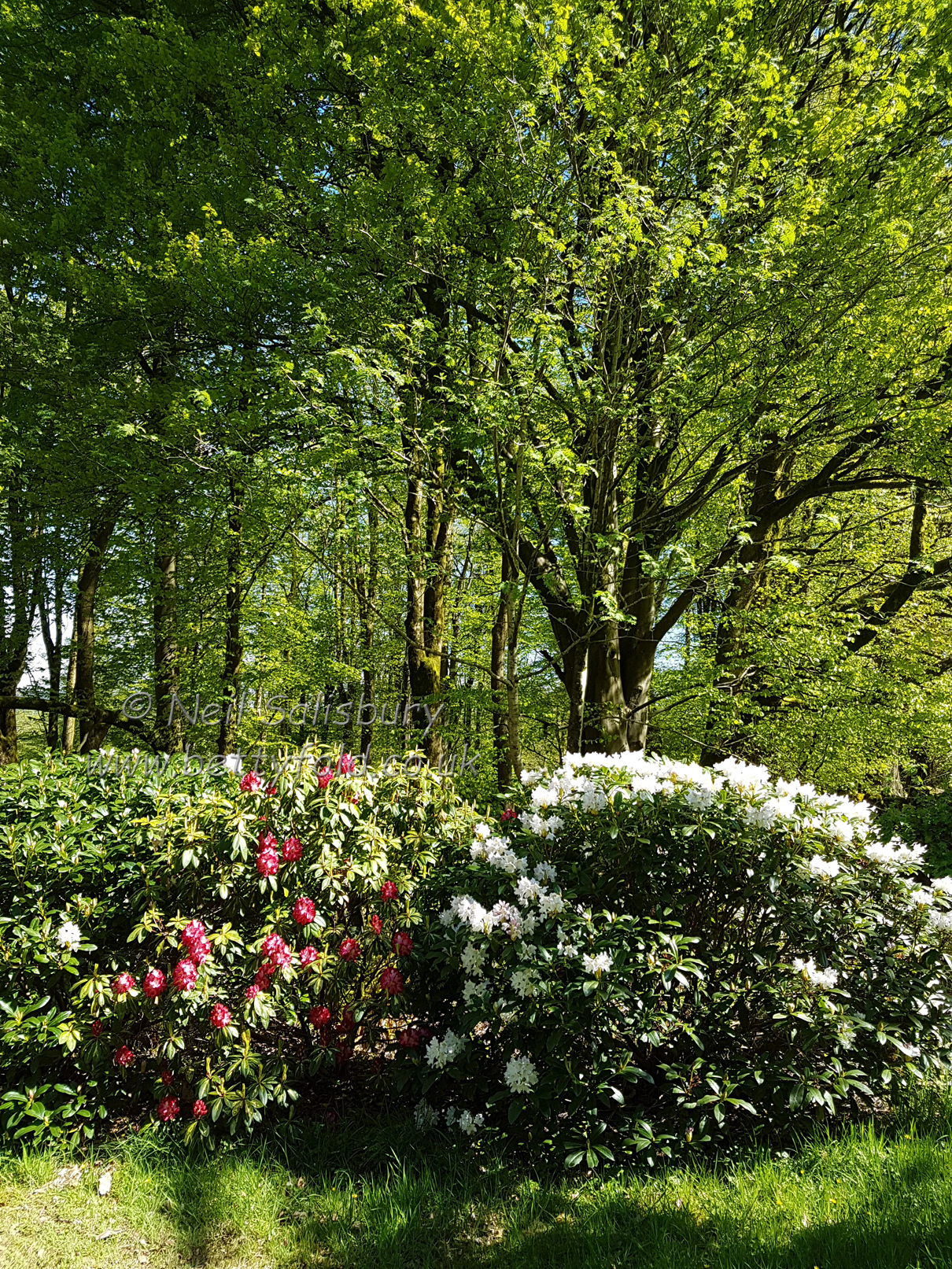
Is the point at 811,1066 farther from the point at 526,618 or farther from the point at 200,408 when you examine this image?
the point at 526,618

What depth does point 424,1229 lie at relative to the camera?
2.50 m

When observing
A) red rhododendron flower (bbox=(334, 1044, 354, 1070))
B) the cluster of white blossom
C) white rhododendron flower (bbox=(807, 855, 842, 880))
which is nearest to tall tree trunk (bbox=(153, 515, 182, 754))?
red rhododendron flower (bbox=(334, 1044, 354, 1070))

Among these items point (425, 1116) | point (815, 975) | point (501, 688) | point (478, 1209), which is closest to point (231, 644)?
point (501, 688)

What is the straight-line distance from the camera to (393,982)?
3.30 meters

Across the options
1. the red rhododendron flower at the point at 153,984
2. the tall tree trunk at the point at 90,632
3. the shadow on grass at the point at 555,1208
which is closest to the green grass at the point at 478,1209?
the shadow on grass at the point at 555,1208

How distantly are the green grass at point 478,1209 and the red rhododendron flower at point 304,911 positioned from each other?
0.86 metres

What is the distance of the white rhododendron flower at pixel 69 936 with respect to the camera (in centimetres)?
314

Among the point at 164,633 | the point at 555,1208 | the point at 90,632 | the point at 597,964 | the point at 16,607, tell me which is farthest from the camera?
the point at 16,607

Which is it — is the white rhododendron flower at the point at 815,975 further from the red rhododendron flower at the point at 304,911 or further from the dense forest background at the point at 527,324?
the dense forest background at the point at 527,324

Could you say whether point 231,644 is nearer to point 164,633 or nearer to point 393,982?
point 164,633

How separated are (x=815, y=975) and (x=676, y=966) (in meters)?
0.54

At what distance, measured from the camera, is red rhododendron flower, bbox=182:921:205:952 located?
10.4 ft

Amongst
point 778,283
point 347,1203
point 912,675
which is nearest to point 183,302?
point 778,283

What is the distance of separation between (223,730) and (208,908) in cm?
678
